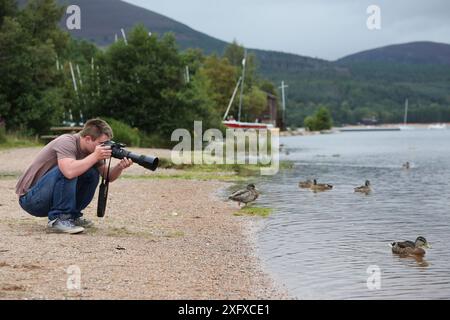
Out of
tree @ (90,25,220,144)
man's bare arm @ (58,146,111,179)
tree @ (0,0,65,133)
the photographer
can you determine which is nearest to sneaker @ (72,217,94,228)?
the photographer

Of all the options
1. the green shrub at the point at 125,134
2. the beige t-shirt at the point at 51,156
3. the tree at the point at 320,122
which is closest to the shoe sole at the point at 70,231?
the beige t-shirt at the point at 51,156

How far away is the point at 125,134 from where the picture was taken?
37719mm

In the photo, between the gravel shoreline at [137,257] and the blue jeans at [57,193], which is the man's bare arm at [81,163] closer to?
the blue jeans at [57,193]

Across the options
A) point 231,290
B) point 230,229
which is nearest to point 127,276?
point 231,290

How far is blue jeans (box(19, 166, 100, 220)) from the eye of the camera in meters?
9.91

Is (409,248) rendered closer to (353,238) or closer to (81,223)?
(353,238)

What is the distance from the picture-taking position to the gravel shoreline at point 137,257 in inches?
297

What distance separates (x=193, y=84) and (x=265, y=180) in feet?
68.3

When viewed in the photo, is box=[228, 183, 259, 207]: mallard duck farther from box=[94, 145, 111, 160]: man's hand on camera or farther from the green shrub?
the green shrub

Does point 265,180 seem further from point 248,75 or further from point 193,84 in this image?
point 248,75

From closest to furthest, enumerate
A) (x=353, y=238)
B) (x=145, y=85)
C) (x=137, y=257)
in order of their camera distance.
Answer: (x=137, y=257) → (x=353, y=238) → (x=145, y=85)

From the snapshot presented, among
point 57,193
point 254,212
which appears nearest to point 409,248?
point 57,193

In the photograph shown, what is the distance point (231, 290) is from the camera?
7953 millimetres

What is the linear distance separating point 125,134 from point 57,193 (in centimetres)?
2791
